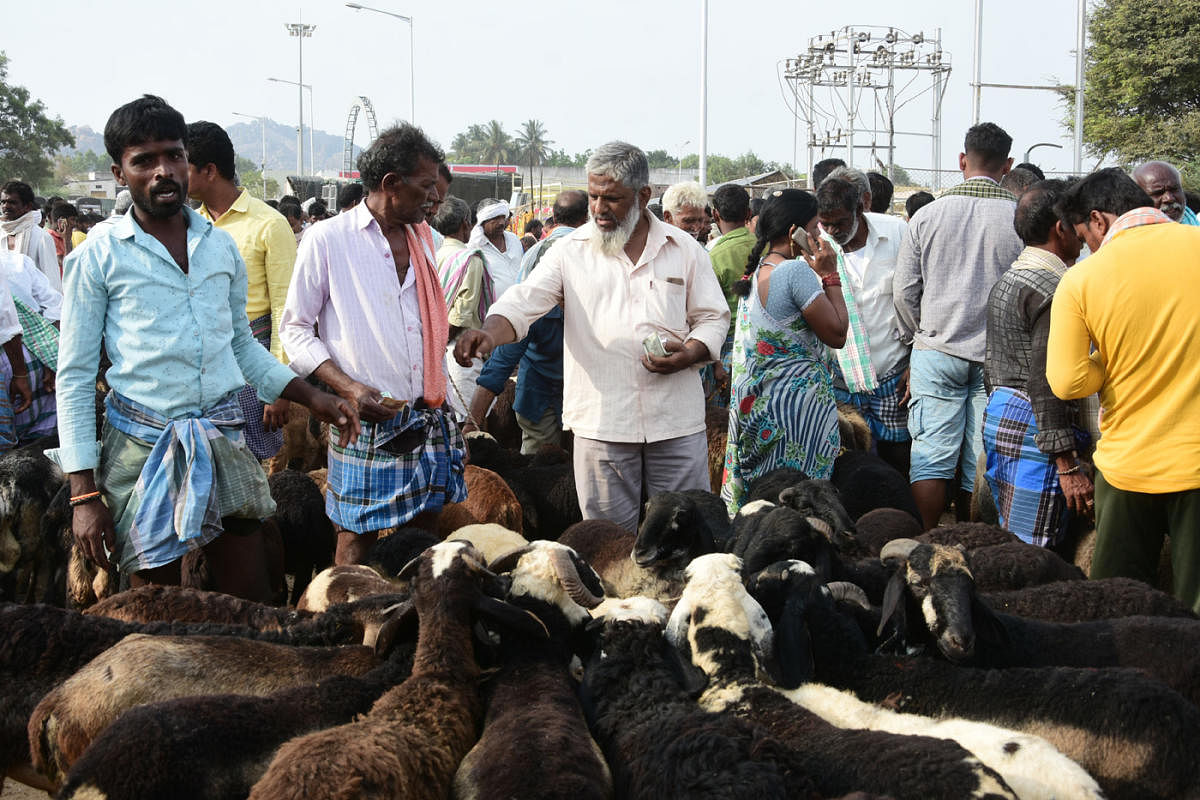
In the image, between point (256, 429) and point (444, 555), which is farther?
point (256, 429)

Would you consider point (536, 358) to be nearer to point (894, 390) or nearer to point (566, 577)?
point (894, 390)

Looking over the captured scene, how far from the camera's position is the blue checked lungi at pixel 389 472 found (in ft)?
16.0

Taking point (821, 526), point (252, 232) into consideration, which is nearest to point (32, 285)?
point (252, 232)

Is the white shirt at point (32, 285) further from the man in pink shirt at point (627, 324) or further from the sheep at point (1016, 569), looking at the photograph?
the sheep at point (1016, 569)

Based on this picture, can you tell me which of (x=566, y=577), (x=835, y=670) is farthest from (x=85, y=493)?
(x=835, y=670)

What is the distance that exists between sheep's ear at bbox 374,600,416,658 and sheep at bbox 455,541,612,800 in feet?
1.06

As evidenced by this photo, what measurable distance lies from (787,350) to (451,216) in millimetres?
5044

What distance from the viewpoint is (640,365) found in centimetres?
531

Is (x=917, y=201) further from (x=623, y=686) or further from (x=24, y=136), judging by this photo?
(x=24, y=136)

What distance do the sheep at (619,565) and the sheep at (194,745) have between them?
6.63 ft

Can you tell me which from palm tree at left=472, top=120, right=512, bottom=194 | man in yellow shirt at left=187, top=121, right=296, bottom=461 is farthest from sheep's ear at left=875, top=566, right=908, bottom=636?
palm tree at left=472, top=120, right=512, bottom=194

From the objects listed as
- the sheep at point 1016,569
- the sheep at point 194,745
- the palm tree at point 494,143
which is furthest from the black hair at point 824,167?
the palm tree at point 494,143

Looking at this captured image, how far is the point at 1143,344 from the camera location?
15.1 ft

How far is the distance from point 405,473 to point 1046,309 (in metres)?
3.23
